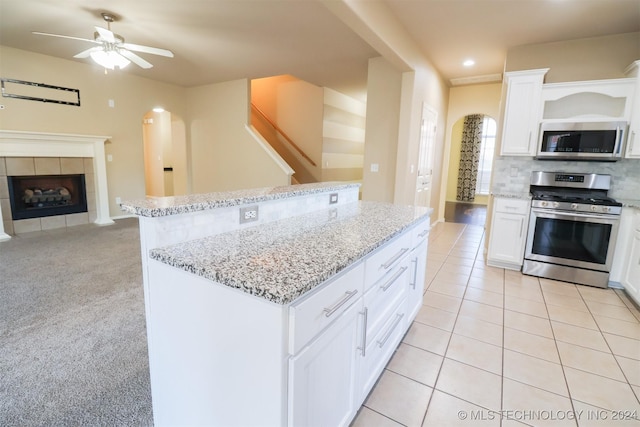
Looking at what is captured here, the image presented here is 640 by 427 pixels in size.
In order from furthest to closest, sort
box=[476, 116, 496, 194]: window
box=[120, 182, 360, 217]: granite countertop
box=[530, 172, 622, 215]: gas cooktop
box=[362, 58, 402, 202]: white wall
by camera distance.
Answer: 1. box=[476, 116, 496, 194]: window
2. box=[362, 58, 402, 202]: white wall
3. box=[530, 172, 622, 215]: gas cooktop
4. box=[120, 182, 360, 217]: granite countertop

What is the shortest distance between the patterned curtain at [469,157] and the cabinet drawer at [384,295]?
8.09 metres

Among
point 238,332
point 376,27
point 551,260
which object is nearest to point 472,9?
point 376,27

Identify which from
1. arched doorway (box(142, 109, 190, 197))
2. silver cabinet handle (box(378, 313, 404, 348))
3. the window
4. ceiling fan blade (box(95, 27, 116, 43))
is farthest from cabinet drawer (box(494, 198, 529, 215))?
arched doorway (box(142, 109, 190, 197))

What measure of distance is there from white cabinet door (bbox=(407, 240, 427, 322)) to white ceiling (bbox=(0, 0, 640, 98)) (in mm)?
2314

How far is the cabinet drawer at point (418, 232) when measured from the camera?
1982 mm

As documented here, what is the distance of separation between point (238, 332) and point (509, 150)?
3749mm

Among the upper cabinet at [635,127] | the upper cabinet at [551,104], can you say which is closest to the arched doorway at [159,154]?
the upper cabinet at [551,104]

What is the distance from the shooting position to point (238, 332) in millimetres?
968

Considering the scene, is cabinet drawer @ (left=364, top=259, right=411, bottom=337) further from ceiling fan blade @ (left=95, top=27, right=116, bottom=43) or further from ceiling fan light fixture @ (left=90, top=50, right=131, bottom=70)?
ceiling fan light fixture @ (left=90, top=50, right=131, bottom=70)

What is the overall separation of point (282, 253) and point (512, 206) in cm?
325

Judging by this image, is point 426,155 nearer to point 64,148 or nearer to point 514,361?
point 514,361

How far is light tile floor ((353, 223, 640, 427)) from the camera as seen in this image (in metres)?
1.56

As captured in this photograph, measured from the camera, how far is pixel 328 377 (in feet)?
3.73

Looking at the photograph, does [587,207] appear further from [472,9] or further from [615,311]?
[472,9]
